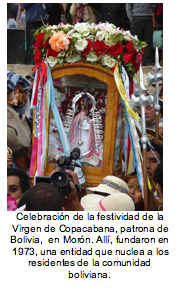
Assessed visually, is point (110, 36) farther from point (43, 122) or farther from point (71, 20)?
point (71, 20)

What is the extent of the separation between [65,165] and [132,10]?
4.19 metres

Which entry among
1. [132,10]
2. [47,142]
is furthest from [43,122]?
[132,10]

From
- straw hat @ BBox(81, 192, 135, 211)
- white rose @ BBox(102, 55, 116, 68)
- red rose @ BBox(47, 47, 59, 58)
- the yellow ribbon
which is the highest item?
red rose @ BBox(47, 47, 59, 58)

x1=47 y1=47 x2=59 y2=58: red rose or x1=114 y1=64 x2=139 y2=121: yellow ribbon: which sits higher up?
x1=47 y1=47 x2=59 y2=58: red rose

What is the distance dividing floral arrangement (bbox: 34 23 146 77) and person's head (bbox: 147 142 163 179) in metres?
0.83

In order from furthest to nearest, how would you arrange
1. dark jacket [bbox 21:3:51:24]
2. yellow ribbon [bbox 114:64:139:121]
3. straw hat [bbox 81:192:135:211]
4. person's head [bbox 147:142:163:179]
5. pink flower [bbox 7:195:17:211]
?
dark jacket [bbox 21:3:51:24] → person's head [bbox 147:142:163:179] → yellow ribbon [bbox 114:64:139:121] → pink flower [bbox 7:195:17:211] → straw hat [bbox 81:192:135:211]

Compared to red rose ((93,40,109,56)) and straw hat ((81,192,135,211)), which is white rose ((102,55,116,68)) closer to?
red rose ((93,40,109,56))

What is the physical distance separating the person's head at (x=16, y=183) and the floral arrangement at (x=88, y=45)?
1187 mm

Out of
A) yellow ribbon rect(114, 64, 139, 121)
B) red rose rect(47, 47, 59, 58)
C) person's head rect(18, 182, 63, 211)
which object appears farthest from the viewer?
red rose rect(47, 47, 59, 58)

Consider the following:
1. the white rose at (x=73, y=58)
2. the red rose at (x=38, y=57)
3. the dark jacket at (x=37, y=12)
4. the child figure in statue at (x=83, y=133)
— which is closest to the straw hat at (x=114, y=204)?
the child figure in statue at (x=83, y=133)

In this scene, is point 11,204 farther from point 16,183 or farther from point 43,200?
point 43,200

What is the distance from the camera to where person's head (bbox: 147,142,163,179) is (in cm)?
701

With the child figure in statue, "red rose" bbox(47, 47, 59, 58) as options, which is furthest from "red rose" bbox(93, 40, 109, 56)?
the child figure in statue

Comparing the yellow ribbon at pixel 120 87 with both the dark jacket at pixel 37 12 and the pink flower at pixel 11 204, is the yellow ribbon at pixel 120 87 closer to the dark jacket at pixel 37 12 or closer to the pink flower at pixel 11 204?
the pink flower at pixel 11 204
